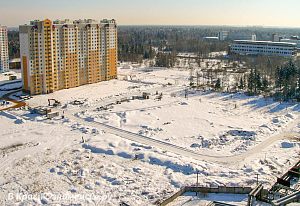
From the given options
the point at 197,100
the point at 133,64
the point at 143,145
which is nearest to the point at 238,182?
the point at 143,145

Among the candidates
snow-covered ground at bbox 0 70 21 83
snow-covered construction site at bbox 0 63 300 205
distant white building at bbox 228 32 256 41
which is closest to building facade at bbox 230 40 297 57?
distant white building at bbox 228 32 256 41

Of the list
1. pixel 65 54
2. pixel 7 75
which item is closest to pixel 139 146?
pixel 65 54

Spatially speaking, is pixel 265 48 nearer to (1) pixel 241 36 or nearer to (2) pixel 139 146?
(1) pixel 241 36

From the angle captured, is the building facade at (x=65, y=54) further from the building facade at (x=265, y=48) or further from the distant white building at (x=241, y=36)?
the distant white building at (x=241, y=36)

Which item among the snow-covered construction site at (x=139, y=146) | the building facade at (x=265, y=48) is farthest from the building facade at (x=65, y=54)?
the building facade at (x=265, y=48)

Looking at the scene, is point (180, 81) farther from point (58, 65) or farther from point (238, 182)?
point (238, 182)

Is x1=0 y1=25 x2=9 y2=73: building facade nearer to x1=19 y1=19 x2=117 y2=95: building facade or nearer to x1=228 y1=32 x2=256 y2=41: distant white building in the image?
x1=19 y1=19 x2=117 y2=95: building facade
